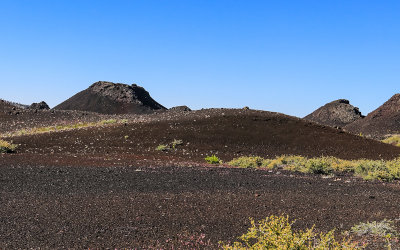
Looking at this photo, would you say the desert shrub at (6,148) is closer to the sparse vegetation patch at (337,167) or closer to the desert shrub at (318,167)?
the sparse vegetation patch at (337,167)

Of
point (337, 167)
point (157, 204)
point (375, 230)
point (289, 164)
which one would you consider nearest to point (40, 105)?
point (289, 164)

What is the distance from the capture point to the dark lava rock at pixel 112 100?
7147 cm

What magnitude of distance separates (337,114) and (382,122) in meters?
18.7

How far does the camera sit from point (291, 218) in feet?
27.6

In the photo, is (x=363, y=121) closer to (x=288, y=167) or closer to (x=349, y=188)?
(x=288, y=167)

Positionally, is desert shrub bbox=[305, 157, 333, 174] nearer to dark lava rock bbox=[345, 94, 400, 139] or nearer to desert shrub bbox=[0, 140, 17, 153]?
desert shrub bbox=[0, 140, 17, 153]

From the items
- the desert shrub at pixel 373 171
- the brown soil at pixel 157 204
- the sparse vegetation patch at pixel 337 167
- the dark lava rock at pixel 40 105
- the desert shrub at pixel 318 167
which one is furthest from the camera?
the dark lava rock at pixel 40 105

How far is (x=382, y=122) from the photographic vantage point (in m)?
61.9

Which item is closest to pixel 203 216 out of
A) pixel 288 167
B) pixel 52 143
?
pixel 288 167

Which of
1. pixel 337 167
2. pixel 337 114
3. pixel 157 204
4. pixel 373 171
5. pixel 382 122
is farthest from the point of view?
pixel 337 114

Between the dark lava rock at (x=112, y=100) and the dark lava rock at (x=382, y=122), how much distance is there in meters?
34.1

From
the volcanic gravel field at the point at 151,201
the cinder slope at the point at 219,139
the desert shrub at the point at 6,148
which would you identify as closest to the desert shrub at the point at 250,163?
the cinder slope at the point at 219,139

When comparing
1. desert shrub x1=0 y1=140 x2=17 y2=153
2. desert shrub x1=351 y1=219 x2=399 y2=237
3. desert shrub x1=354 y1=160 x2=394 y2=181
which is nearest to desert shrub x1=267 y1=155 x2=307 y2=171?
desert shrub x1=354 y1=160 x2=394 y2=181

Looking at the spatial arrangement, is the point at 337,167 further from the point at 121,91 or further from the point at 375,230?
the point at 121,91
